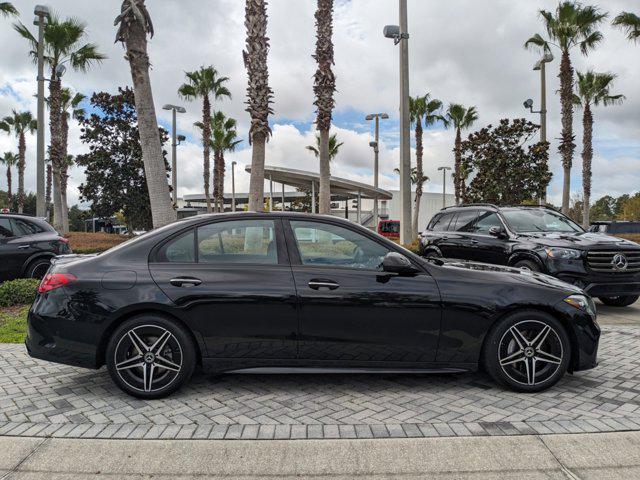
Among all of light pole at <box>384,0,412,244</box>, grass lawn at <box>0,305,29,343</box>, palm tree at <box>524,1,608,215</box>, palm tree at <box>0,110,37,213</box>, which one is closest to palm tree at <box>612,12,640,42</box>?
palm tree at <box>524,1,608,215</box>

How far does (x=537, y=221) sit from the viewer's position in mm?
8625

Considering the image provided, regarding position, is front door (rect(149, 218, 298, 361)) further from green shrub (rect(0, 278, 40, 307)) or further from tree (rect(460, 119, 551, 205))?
tree (rect(460, 119, 551, 205))

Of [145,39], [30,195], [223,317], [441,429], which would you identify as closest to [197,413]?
[223,317]

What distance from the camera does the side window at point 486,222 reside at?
882 centimetres

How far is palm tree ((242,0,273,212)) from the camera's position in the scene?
13883mm

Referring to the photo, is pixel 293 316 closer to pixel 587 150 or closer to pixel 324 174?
pixel 324 174

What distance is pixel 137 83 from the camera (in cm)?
1024

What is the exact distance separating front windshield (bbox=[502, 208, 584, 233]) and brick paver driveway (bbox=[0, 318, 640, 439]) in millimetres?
4079

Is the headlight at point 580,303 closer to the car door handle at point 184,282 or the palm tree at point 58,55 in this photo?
the car door handle at point 184,282

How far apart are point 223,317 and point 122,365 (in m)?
0.89

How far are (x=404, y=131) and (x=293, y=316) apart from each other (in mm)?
11731

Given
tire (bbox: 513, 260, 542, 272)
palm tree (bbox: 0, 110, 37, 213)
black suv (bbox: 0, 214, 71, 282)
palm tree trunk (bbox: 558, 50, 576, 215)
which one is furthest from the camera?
palm tree (bbox: 0, 110, 37, 213)

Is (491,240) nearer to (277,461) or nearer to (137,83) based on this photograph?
(277,461)

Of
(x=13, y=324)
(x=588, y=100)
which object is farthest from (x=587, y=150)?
(x=13, y=324)
